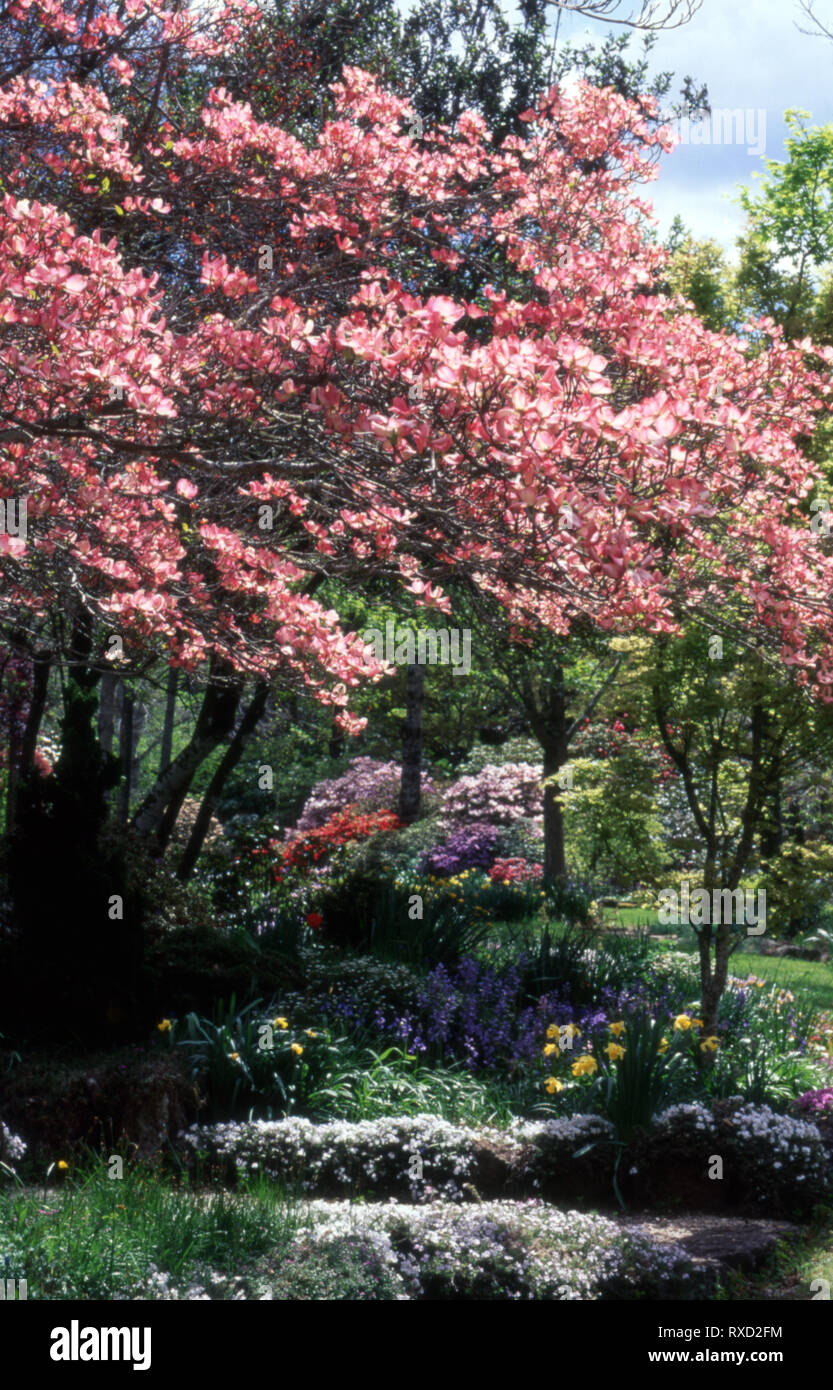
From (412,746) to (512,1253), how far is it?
9.83 m

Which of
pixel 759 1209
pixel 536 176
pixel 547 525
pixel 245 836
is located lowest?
pixel 759 1209

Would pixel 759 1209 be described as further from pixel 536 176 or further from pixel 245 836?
pixel 245 836

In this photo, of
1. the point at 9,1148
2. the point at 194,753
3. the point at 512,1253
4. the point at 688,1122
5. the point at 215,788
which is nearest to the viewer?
the point at 512,1253

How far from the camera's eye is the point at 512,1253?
4.26 metres

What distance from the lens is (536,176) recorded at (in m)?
6.21

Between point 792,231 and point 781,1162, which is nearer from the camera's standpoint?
point 781,1162

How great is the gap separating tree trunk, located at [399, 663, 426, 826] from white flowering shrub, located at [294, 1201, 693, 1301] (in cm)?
912

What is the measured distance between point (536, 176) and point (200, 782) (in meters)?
17.3

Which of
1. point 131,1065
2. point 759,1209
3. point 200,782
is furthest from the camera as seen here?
point 200,782

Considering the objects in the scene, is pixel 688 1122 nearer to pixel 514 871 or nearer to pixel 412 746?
pixel 514 871

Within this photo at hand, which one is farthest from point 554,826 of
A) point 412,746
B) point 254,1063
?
point 254,1063

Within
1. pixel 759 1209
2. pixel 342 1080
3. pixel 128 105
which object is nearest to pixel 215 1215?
pixel 342 1080

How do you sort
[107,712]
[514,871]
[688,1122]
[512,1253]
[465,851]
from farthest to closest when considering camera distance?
[465,851], [514,871], [107,712], [688,1122], [512,1253]

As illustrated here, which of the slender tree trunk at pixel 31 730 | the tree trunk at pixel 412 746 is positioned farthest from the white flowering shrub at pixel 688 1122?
the tree trunk at pixel 412 746
